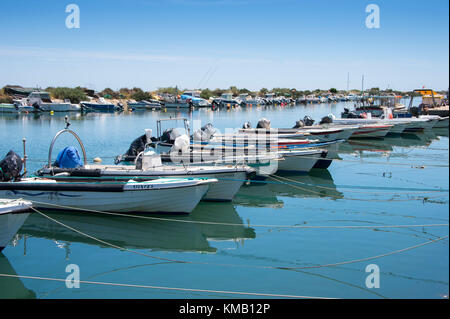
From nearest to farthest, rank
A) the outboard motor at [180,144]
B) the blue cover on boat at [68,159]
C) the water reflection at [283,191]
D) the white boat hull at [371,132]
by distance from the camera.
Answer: the blue cover on boat at [68,159] < the water reflection at [283,191] < the outboard motor at [180,144] < the white boat hull at [371,132]

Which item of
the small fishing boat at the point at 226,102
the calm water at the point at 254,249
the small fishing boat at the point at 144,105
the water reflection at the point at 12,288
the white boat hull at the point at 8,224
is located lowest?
the water reflection at the point at 12,288

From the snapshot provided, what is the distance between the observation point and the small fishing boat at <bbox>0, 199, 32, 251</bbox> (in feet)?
33.4

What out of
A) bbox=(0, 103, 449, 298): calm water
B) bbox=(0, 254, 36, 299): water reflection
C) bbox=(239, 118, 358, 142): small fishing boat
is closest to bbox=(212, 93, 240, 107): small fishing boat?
bbox=(239, 118, 358, 142): small fishing boat

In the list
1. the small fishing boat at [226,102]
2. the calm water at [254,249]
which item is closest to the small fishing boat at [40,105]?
the small fishing boat at [226,102]

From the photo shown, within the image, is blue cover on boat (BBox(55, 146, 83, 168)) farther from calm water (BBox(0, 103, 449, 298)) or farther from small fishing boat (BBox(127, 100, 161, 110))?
small fishing boat (BBox(127, 100, 161, 110))

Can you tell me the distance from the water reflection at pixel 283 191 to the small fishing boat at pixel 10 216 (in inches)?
338

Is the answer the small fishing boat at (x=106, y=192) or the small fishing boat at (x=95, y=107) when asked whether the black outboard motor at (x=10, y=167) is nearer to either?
the small fishing boat at (x=106, y=192)

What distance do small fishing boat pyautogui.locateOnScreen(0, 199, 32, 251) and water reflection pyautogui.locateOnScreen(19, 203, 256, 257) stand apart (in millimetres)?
1722

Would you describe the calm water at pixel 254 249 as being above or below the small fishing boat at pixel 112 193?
below

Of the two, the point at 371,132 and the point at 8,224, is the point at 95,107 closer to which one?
the point at 371,132

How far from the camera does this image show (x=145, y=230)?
1356cm

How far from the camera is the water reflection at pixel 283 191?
17.4 meters
